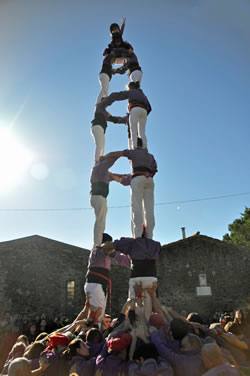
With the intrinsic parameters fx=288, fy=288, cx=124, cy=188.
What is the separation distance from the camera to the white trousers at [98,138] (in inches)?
240

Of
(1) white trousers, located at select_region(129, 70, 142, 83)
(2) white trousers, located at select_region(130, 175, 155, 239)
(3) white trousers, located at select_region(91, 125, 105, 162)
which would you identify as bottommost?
(2) white trousers, located at select_region(130, 175, 155, 239)

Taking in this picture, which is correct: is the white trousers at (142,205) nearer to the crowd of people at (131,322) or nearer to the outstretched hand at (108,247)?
the crowd of people at (131,322)

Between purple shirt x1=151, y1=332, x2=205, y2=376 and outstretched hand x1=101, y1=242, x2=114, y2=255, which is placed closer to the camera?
purple shirt x1=151, y1=332, x2=205, y2=376

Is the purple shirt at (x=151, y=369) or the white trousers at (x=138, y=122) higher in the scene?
the white trousers at (x=138, y=122)

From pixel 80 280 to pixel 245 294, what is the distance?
26.8 ft

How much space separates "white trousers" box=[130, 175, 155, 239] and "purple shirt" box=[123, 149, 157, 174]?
0.23 m

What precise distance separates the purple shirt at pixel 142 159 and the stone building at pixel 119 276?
10807 millimetres

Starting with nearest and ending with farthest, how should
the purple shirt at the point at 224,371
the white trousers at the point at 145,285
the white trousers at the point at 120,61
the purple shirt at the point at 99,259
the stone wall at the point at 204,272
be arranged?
the purple shirt at the point at 224,371, the white trousers at the point at 145,285, the purple shirt at the point at 99,259, the white trousers at the point at 120,61, the stone wall at the point at 204,272

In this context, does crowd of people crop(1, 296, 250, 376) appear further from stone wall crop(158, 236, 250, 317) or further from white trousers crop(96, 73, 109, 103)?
stone wall crop(158, 236, 250, 317)

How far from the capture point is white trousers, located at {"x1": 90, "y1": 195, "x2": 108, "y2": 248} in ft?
17.8

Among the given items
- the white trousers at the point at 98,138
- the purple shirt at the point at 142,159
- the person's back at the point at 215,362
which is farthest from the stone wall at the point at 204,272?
the person's back at the point at 215,362

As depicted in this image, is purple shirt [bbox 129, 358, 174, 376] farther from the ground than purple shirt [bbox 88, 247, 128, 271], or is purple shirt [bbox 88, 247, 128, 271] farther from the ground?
purple shirt [bbox 88, 247, 128, 271]

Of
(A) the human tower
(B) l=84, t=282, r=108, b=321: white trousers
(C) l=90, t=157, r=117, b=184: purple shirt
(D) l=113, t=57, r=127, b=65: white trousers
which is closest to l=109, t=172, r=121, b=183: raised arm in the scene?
(A) the human tower

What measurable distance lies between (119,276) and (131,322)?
467 inches
